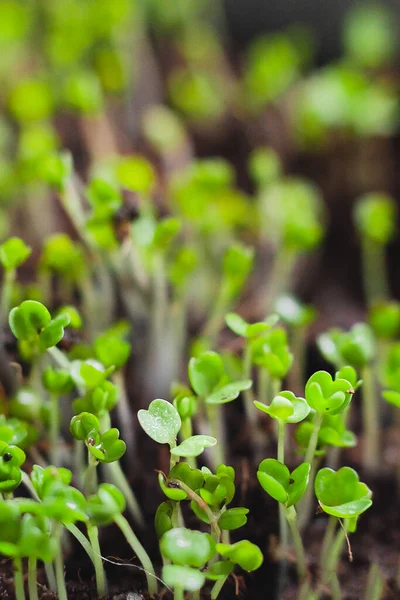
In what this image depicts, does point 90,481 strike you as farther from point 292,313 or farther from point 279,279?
point 279,279

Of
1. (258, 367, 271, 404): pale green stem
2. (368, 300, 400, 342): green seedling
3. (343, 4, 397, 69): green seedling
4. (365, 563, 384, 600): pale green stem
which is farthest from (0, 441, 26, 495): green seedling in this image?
(343, 4, 397, 69): green seedling

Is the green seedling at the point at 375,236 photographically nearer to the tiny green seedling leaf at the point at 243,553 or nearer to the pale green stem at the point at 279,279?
the pale green stem at the point at 279,279

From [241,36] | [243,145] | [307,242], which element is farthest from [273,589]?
[241,36]

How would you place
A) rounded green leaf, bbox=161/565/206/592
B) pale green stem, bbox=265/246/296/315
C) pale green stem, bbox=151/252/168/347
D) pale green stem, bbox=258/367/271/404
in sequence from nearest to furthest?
rounded green leaf, bbox=161/565/206/592 < pale green stem, bbox=258/367/271/404 < pale green stem, bbox=151/252/168/347 < pale green stem, bbox=265/246/296/315

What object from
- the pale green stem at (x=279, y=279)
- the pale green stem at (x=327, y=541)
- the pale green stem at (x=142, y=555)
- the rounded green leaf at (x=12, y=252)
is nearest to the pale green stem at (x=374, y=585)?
the pale green stem at (x=327, y=541)

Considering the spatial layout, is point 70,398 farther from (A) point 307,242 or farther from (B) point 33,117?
(B) point 33,117

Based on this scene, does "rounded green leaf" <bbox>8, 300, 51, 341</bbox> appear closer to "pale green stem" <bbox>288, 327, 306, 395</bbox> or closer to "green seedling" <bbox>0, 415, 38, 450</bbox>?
"green seedling" <bbox>0, 415, 38, 450</bbox>
